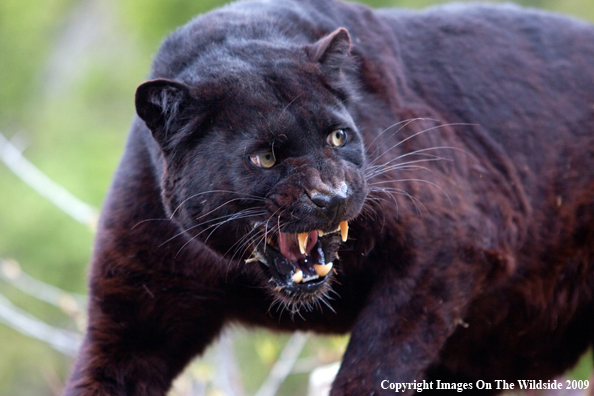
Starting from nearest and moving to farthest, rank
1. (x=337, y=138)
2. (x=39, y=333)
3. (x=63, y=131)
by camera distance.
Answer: (x=337, y=138) → (x=39, y=333) → (x=63, y=131)

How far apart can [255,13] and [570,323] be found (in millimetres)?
2176

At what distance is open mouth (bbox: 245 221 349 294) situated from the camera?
257cm

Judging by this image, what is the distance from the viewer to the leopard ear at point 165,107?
2488mm

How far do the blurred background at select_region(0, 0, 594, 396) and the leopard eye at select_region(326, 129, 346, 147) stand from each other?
4.88m

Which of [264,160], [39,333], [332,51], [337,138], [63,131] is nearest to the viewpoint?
[264,160]

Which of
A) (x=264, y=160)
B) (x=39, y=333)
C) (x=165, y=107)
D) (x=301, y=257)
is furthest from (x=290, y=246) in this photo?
(x=39, y=333)

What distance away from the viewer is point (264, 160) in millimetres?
2490

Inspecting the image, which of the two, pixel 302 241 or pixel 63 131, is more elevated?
pixel 302 241

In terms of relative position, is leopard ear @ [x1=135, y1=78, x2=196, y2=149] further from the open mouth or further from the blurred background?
the blurred background

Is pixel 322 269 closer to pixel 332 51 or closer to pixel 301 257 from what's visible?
pixel 301 257

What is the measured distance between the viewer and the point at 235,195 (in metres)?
2.52

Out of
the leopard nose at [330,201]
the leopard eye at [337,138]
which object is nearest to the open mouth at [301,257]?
the leopard nose at [330,201]

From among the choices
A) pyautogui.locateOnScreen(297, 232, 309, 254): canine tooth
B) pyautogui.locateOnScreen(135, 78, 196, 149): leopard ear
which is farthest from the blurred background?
pyautogui.locateOnScreen(135, 78, 196, 149): leopard ear

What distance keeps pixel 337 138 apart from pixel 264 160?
293 mm
